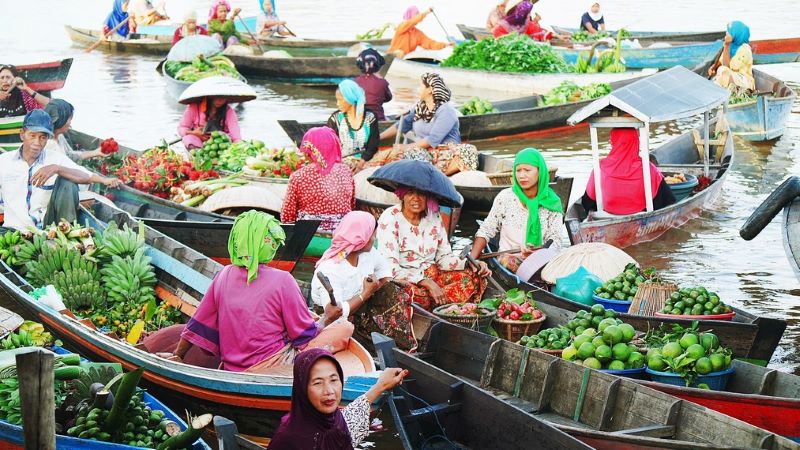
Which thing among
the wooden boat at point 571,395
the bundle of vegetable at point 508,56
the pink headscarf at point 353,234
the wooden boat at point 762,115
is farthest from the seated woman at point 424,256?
the bundle of vegetable at point 508,56

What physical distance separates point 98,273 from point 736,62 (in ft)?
32.3

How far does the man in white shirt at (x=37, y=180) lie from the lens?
23.4 feet

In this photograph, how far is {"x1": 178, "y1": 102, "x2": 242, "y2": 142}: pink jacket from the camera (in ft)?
33.9

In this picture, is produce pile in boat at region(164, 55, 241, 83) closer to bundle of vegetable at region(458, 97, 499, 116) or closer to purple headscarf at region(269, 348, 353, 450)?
bundle of vegetable at region(458, 97, 499, 116)

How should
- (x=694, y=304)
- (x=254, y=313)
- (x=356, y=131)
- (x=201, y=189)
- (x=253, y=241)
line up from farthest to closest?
1. (x=356, y=131)
2. (x=201, y=189)
3. (x=694, y=304)
4. (x=254, y=313)
5. (x=253, y=241)

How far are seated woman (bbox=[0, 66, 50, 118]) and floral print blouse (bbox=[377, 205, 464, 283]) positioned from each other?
466cm

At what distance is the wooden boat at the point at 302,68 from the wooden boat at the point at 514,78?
3.97 ft

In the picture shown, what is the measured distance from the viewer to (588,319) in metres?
5.68

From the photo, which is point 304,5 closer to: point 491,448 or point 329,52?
point 329,52

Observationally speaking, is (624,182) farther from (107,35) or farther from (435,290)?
(107,35)

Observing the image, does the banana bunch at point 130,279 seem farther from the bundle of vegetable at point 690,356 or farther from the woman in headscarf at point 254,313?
the bundle of vegetable at point 690,356

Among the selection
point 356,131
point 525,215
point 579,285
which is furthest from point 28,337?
point 356,131

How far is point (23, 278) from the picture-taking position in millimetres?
6770

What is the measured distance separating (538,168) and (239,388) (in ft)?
9.59
